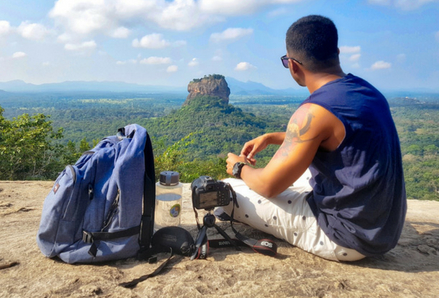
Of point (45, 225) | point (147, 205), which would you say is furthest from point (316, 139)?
point (45, 225)

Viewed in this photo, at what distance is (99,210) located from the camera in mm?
2037

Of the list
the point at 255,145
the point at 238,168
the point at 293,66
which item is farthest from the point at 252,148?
the point at 293,66

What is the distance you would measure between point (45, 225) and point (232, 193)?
4.26ft

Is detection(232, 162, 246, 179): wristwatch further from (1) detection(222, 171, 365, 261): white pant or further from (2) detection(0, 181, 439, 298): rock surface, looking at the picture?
(2) detection(0, 181, 439, 298): rock surface

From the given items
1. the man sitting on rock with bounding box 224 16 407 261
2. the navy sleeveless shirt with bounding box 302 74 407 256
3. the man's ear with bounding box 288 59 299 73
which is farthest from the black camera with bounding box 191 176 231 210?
the man's ear with bounding box 288 59 299 73

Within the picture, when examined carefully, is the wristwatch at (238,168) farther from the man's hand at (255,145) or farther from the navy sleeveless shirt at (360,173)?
the navy sleeveless shirt at (360,173)

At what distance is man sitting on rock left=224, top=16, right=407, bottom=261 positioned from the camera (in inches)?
69.9

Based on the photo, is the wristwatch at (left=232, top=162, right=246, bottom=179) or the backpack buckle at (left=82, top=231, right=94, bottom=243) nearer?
the backpack buckle at (left=82, top=231, right=94, bottom=243)

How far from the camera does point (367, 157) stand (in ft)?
5.83

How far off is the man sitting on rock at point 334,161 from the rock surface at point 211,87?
224 ft

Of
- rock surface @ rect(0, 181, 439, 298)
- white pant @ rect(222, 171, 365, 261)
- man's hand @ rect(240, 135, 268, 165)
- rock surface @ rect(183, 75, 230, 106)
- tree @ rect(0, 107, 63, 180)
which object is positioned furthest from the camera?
rock surface @ rect(183, 75, 230, 106)

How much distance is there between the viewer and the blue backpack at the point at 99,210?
1979 millimetres

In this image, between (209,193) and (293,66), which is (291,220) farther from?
(293,66)

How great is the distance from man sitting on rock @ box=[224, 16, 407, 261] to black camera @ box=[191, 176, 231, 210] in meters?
0.23
